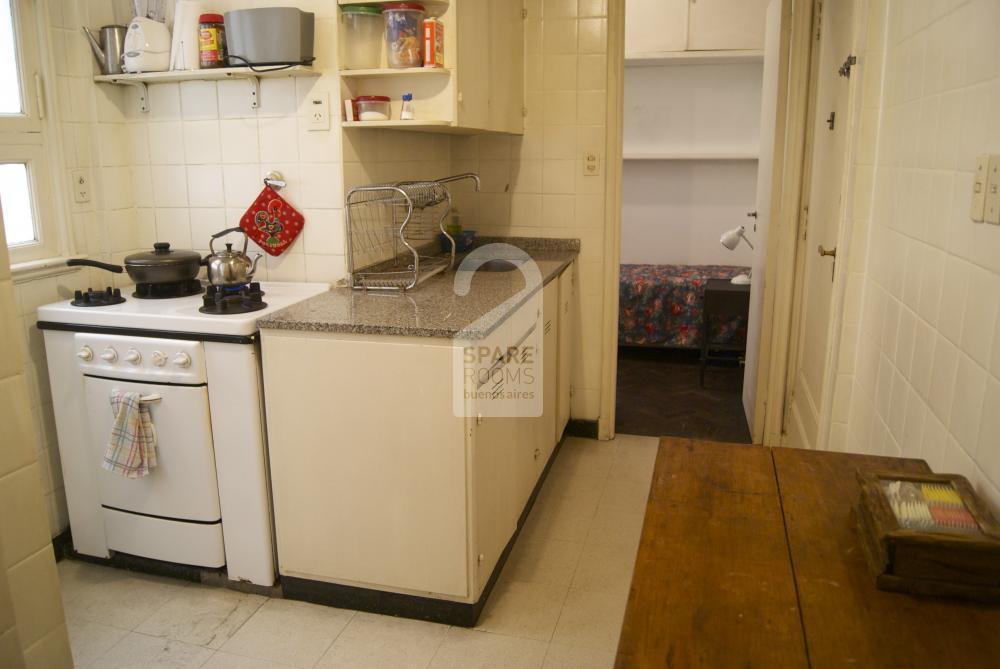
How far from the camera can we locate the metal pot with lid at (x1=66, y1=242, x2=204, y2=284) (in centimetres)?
262

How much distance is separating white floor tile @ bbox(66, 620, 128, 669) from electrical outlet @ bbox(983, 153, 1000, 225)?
8.03ft

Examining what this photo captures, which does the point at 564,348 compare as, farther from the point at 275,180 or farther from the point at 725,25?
the point at 725,25

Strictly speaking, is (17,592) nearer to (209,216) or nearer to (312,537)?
(312,537)

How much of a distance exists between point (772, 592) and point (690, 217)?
16.8ft

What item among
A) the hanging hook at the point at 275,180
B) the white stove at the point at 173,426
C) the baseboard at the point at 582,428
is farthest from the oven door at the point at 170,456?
the baseboard at the point at 582,428

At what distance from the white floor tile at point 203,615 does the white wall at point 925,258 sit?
192 centimetres

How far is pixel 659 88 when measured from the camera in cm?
589

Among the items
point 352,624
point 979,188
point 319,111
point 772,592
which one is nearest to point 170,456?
point 352,624

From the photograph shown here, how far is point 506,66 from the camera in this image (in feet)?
10.9

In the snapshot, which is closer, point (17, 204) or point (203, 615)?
point (203, 615)

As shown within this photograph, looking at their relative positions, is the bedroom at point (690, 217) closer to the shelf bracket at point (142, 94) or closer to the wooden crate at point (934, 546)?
the shelf bracket at point (142, 94)

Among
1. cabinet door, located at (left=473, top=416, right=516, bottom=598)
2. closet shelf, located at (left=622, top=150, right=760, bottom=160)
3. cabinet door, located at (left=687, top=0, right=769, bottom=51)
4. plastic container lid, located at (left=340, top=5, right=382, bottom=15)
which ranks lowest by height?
cabinet door, located at (left=473, top=416, right=516, bottom=598)

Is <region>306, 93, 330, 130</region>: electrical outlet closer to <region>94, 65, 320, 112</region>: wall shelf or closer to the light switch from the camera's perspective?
<region>94, 65, 320, 112</region>: wall shelf

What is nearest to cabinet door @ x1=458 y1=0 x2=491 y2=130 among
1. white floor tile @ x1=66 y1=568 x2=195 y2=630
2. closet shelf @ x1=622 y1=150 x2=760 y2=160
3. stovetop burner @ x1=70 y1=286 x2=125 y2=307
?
stovetop burner @ x1=70 y1=286 x2=125 y2=307
